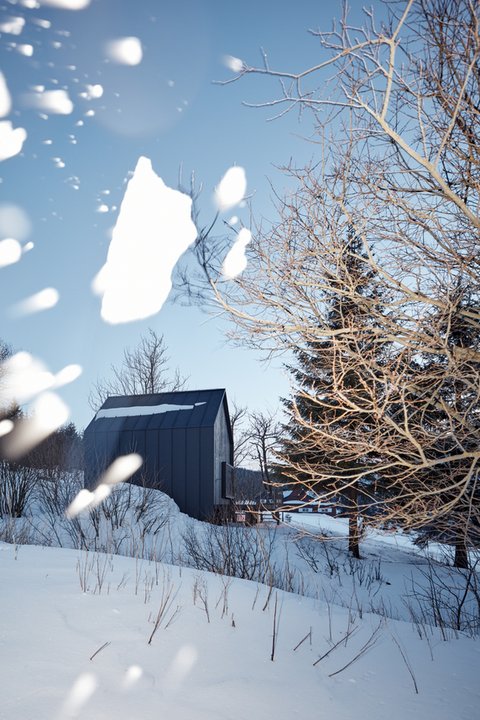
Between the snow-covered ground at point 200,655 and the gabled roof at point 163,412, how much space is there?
13632mm

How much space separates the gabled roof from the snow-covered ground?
1363 cm

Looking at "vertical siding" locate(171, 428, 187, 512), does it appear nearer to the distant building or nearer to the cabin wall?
the cabin wall

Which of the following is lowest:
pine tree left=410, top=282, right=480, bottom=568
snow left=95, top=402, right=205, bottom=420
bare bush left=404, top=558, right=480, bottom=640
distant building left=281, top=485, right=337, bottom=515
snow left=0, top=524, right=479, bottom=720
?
bare bush left=404, top=558, right=480, bottom=640

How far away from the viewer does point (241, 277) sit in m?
5.02

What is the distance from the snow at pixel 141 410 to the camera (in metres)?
19.4

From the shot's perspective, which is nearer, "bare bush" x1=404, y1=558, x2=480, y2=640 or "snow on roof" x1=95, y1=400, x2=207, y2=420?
"bare bush" x1=404, y1=558, x2=480, y2=640

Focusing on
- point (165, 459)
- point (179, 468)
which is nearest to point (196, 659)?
point (179, 468)

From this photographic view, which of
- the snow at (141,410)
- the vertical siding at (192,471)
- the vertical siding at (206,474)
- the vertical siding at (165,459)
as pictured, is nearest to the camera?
the vertical siding at (206,474)

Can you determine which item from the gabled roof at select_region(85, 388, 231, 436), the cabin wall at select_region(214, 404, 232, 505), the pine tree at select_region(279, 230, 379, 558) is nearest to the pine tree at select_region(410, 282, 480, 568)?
the pine tree at select_region(279, 230, 379, 558)

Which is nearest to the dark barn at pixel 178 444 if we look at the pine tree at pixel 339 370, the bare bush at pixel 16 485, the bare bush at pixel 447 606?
the bare bush at pixel 16 485

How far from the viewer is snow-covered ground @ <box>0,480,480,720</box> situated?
241cm

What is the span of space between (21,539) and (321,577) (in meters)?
7.35

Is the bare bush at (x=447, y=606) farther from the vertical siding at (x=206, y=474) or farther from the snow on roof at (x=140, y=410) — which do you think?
the snow on roof at (x=140, y=410)

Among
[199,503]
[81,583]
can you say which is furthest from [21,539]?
[199,503]
